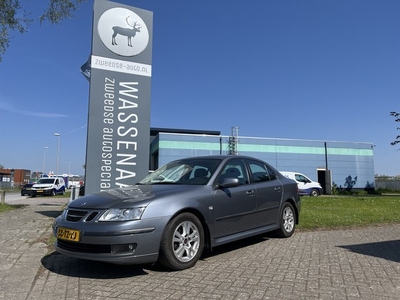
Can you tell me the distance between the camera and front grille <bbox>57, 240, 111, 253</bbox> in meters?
3.98

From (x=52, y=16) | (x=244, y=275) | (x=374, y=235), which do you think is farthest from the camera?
(x=52, y=16)

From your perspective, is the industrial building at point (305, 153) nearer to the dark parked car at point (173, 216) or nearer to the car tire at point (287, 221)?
the car tire at point (287, 221)

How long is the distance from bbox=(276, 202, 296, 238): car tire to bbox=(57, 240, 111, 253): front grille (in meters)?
3.57

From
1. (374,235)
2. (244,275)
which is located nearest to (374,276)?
(244,275)

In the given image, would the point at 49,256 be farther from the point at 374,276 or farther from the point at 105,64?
the point at 105,64

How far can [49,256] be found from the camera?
5277 millimetres

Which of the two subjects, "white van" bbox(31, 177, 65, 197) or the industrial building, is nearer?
"white van" bbox(31, 177, 65, 197)

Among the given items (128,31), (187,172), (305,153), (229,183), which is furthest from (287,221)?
(305,153)

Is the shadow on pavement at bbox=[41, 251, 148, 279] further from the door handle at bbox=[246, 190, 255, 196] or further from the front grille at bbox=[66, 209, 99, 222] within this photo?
the door handle at bbox=[246, 190, 255, 196]

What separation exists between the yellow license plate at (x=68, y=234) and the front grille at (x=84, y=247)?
0.07 m

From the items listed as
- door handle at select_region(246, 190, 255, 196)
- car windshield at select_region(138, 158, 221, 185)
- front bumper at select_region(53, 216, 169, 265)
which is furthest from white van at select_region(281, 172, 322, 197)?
front bumper at select_region(53, 216, 169, 265)

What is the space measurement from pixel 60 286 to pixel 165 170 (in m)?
2.60

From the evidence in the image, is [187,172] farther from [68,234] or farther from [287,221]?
[287,221]

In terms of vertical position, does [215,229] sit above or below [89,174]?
below
